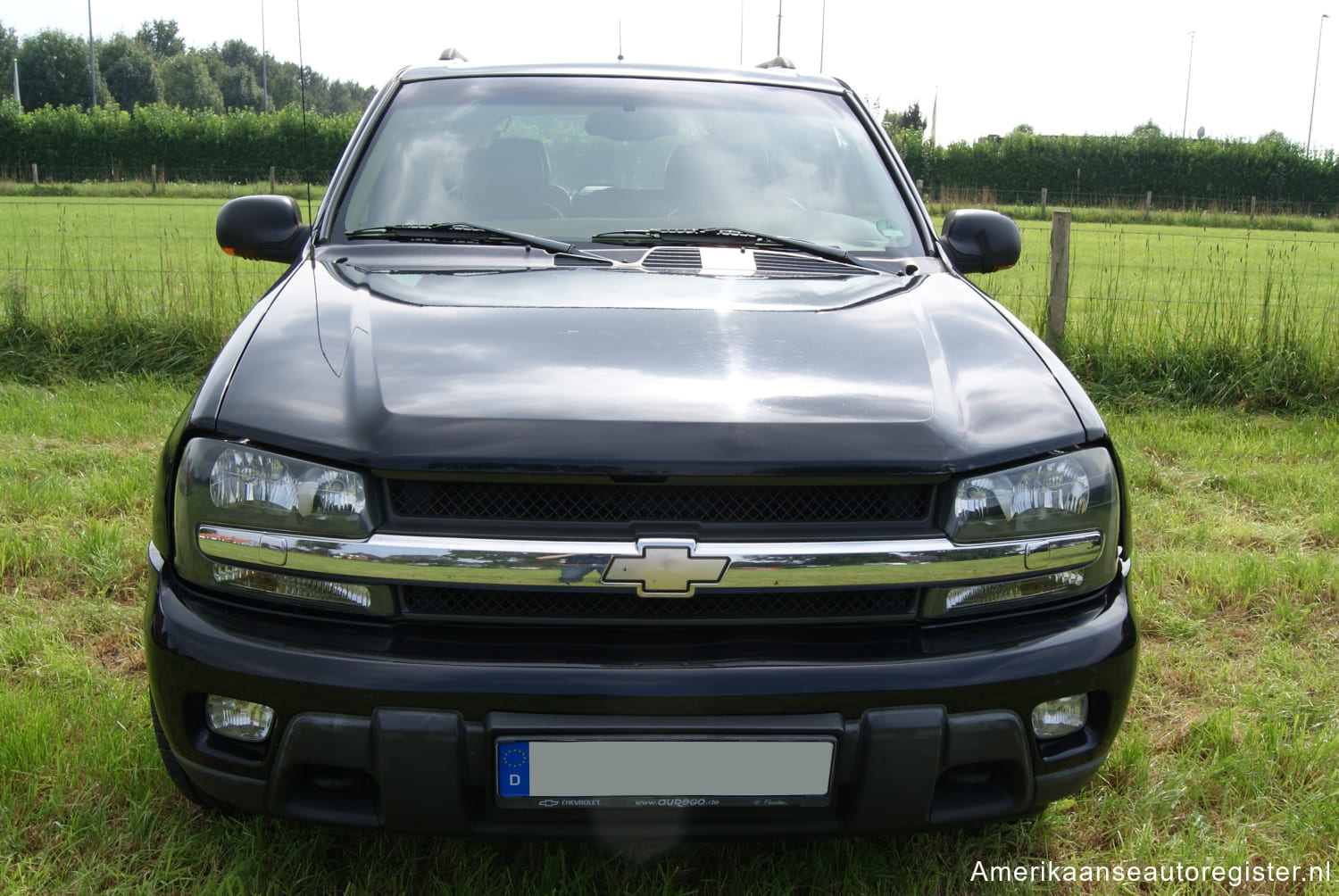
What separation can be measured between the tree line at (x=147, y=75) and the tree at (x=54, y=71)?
70mm

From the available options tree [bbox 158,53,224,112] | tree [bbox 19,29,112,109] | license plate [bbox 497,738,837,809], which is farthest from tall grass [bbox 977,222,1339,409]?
tree [bbox 158,53,224,112]

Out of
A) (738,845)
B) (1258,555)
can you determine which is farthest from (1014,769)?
(1258,555)

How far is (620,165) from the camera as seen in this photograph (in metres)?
2.92

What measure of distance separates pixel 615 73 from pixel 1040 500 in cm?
196

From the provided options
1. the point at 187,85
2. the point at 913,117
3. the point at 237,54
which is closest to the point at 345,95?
the point at 237,54

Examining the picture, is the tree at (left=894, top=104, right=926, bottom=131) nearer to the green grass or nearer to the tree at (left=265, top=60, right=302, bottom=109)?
the tree at (left=265, top=60, right=302, bottom=109)

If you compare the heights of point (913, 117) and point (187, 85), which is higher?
point (187, 85)

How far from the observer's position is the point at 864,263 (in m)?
2.62

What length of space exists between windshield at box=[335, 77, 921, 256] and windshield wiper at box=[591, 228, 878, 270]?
4 cm

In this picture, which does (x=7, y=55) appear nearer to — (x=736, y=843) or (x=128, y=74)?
(x=128, y=74)

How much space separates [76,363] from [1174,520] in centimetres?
599

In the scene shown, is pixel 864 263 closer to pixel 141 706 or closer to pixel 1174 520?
pixel 141 706

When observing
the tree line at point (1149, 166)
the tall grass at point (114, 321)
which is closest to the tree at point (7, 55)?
the tree line at point (1149, 166)

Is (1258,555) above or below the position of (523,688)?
below
